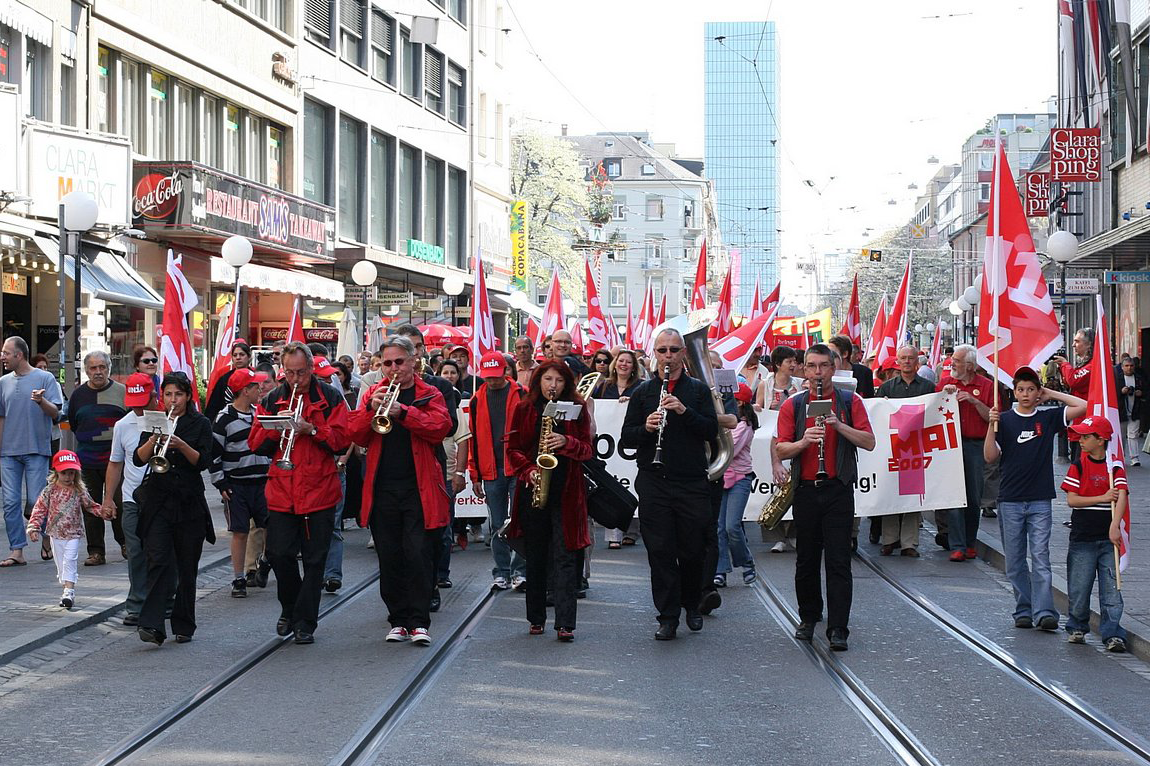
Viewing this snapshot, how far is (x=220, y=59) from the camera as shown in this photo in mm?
30016

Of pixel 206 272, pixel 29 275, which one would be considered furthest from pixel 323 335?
pixel 29 275

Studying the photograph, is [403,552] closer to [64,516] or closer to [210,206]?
[64,516]

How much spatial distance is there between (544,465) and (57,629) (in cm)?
328

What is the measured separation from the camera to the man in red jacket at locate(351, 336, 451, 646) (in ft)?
30.8

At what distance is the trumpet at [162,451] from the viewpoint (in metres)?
9.02

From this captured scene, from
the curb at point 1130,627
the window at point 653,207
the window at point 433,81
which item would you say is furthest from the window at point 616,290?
the curb at point 1130,627

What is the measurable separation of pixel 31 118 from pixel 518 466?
46.4ft

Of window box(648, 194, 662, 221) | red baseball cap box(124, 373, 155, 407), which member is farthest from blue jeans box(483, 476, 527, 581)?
window box(648, 194, 662, 221)

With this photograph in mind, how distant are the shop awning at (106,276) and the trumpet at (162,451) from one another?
11509mm

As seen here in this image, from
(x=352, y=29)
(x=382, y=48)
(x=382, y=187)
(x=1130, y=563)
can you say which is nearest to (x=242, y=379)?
(x=1130, y=563)

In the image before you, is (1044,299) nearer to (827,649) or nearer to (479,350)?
(827,649)

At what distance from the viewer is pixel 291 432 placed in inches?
365

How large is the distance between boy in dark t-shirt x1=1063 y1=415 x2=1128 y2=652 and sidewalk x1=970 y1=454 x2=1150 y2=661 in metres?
0.23

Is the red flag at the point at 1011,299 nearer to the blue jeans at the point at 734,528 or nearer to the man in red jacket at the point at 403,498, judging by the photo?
the blue jeans at the point at 734,528
